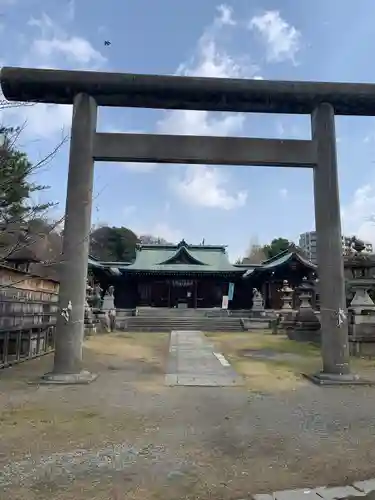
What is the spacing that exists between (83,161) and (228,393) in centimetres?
550

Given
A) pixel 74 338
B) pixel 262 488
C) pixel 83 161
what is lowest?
pixel 262 488

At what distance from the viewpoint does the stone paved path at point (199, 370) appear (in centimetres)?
837

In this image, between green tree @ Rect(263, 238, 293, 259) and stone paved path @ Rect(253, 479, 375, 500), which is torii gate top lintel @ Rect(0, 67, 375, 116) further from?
green tree @ Rect(263, 238, 293, 259)

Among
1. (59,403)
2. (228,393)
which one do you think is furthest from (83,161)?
(228,393)

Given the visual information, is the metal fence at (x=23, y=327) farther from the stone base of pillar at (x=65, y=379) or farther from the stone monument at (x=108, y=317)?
the stone monument at (x=108, y=317)

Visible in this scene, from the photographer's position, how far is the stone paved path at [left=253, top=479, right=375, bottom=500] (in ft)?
10.8

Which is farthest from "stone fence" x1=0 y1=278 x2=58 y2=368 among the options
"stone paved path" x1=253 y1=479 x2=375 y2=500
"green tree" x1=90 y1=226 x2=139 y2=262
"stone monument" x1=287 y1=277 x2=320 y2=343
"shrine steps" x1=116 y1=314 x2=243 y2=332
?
"green tree" x1=90 y1=226 x2=139 y2=262

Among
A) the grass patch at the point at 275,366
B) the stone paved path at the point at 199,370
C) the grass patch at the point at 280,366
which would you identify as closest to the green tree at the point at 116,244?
the grass patch at the point at 275,366

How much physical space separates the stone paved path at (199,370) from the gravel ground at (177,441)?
24.8 inches

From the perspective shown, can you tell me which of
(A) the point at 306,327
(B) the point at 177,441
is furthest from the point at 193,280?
(B) the point at 177,441

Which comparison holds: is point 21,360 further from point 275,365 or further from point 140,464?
point 140,464

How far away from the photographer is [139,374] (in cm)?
942

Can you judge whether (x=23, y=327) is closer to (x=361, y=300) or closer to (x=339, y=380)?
(x=339, y=380)

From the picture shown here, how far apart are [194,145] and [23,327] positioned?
6.33m
